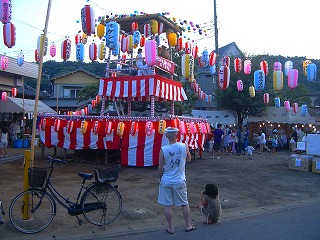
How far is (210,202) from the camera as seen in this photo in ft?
20.6

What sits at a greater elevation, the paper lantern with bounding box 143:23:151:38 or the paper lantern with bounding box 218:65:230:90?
the paper lantern with bounding box 143:23:151:38

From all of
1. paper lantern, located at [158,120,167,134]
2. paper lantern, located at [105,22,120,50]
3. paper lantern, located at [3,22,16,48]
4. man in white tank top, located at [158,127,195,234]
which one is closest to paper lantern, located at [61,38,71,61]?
paper lantern, located at [3,22,16,48]

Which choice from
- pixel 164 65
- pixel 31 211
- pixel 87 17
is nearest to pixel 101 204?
pixel 31 211

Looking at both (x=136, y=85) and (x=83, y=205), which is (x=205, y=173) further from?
(x=83, y=205)

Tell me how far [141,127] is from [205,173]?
3128 mm

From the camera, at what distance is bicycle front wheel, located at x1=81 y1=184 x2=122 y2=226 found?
583cm

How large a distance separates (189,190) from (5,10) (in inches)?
316

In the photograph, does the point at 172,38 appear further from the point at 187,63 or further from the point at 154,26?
the point at 187,63

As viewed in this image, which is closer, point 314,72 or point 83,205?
point 83,205

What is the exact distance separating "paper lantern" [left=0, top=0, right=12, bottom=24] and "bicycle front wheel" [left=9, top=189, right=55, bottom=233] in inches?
281

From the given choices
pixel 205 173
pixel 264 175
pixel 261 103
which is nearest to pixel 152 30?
pixel 205 173

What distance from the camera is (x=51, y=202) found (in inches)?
220

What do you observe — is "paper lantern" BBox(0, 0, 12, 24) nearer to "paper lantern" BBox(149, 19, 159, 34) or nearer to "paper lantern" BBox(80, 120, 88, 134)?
"paper lantern" BBox(80, 120, 88, 134)

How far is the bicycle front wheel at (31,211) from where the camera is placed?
18.0 feet
